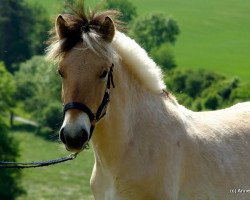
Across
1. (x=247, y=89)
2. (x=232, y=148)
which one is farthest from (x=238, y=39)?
(x=232, y=148)

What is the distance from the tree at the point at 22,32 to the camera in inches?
3708

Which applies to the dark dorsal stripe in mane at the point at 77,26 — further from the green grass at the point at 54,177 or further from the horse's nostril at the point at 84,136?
the green grass at the point at 54,177

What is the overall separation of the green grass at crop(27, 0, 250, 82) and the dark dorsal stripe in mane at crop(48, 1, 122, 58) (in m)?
64.8

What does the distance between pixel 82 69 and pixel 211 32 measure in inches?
3293

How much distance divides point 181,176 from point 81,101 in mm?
1430

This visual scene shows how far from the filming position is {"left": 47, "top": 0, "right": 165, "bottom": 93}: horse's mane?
6.63 metres

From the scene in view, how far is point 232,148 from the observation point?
7.61m

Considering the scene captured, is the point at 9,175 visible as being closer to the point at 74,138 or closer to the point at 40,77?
the point at 40,77

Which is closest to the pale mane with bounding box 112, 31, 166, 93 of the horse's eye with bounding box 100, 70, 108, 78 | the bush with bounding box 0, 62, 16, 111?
the horse's eye with bounding box 100, 70, 108, 78

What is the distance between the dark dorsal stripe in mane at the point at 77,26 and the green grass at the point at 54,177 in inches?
1534

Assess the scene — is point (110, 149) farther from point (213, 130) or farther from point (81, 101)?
point (213, 130)

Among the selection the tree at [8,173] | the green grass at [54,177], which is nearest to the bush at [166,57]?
the green grass at [54,177]

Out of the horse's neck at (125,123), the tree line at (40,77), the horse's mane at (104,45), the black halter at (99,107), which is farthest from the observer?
the tree line at (40,77)

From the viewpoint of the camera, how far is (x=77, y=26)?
672cm
